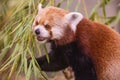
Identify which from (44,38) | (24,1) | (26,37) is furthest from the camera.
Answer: (24,1)

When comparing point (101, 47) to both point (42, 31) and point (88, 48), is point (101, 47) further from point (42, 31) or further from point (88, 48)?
point (42, 31)

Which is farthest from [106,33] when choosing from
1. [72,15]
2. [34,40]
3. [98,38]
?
[34,40]

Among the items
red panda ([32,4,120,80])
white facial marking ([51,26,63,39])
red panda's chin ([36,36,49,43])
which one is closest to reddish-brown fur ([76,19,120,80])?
red panda ([32,4,120,80])

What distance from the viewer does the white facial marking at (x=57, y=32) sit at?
2.99m

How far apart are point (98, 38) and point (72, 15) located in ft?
0.86

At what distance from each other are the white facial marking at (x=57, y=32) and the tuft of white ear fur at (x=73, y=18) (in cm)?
8

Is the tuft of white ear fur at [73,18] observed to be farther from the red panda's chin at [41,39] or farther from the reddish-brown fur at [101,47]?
the red panda's chin at [41,39]

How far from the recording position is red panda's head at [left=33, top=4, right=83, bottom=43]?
2.95m

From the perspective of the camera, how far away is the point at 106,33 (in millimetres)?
3170

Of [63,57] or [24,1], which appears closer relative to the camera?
[63,57]

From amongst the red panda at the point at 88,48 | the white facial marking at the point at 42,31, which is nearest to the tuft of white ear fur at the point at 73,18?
the red panda at the point at 88,48

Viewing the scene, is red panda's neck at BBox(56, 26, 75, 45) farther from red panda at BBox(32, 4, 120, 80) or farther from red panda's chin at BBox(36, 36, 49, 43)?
red panda's chin at BBox(36, 36, 49, 43)

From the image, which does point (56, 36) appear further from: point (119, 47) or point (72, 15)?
point (119, 47)

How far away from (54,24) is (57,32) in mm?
61
